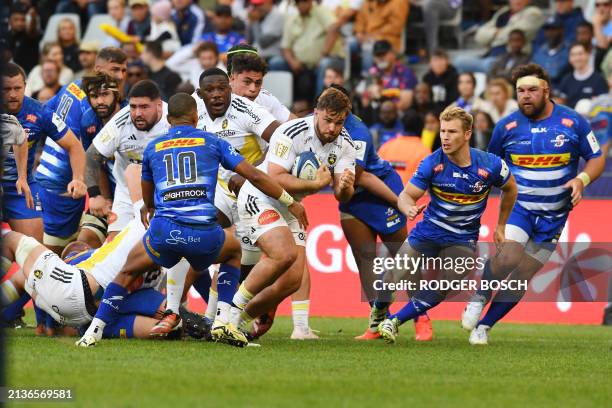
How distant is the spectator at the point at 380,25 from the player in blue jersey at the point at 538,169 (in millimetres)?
8831

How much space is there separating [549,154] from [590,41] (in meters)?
7.02

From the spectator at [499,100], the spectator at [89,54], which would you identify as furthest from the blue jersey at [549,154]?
the spectator at [89,54]

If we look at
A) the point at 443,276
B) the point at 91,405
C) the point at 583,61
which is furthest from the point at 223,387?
the point at 583,61

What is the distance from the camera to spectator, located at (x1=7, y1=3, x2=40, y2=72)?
22.2m

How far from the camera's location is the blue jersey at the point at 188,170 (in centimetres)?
980

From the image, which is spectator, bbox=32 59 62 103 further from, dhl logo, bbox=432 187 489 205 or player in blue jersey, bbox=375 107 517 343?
dhl logo, bbox=432 187 489 205

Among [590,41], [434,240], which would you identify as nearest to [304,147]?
[434,240]

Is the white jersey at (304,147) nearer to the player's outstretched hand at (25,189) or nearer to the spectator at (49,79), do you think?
the player's outstretched hand at (25,189)

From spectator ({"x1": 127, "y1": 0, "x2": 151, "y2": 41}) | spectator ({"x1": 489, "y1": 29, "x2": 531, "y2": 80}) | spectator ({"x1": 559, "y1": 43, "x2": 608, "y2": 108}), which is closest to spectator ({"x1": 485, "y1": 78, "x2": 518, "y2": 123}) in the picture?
spectator ({"x1": 559, "y1": 43, "x2": 608, "y2": 108})

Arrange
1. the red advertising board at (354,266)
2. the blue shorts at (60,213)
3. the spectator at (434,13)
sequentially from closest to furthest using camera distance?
the blue shorts at (60,213) → the red advertising board at (354,266) → the spectator at (434,13)

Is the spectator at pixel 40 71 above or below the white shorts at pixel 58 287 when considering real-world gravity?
above

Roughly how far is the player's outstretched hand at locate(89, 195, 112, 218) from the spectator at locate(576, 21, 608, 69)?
8.63 m

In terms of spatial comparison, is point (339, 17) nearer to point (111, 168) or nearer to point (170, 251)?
point (111, 168)

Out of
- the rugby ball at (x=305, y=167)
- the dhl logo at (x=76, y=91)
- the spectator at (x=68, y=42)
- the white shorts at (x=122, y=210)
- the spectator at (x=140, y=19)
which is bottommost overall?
the white shorts at (x=122, y=210)
